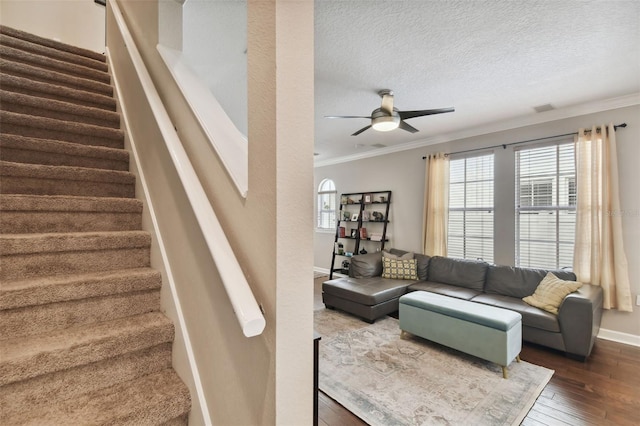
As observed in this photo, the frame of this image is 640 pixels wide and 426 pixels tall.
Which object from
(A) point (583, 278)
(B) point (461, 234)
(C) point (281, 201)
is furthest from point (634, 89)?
(C) point (281, 201)

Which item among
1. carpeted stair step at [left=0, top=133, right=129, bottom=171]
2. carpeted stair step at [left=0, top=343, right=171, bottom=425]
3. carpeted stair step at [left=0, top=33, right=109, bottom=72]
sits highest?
carpeted stair step at [left=0, top=33, right=109, bottom=72]

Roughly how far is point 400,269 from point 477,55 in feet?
10.5

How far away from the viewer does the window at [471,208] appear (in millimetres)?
4504

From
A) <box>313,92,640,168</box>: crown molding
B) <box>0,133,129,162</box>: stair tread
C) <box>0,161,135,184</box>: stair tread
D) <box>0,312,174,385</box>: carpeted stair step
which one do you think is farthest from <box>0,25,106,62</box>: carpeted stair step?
<box>0,312,174,385</box>: carpeted stair step

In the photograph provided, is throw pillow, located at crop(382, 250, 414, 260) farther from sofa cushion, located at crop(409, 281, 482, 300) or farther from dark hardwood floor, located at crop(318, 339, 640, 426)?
dark hardwood floor, located at crop(318, 339, 640, 426)

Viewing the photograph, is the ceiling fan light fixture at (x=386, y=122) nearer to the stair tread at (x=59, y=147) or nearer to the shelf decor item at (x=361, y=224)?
the stair tread at (x=59, y=147)

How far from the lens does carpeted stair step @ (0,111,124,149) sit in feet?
6.08

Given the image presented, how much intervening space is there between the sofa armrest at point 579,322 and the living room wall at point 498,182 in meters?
0.85

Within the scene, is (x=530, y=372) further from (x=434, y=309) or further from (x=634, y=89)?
(x=634, y=89)

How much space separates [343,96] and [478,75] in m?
1.34

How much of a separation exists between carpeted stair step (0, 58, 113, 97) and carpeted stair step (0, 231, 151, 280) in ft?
5.37

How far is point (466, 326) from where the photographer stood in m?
2.82

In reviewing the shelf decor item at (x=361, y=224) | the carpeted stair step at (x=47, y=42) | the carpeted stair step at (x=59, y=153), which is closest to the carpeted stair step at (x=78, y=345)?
the carpeted stair step at (x=59, y=153)

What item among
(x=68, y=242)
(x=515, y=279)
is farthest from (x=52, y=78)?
(x=515, y=279)
